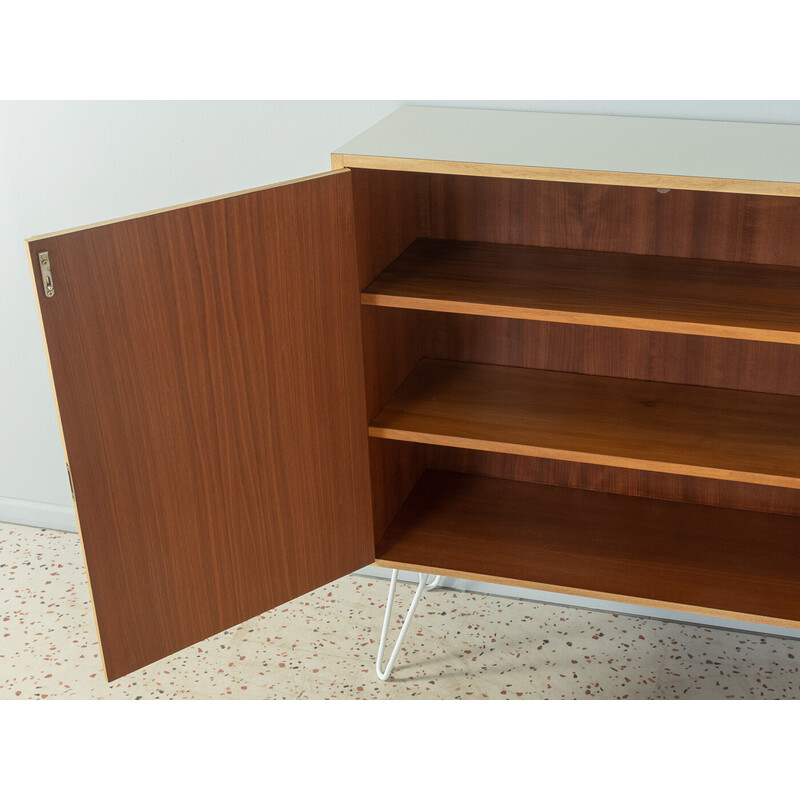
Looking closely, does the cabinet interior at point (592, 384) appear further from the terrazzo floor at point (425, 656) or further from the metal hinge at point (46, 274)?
the metal hinge at point (46, 274)

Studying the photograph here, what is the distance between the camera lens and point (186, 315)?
1.51 metres

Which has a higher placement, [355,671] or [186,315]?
[186,315]

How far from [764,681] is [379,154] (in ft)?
5.11

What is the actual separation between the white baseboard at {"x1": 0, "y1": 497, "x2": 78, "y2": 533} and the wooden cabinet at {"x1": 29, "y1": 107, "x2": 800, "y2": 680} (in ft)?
4.09

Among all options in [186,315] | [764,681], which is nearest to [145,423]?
[186,315]

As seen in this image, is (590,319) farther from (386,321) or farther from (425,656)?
(425,656)

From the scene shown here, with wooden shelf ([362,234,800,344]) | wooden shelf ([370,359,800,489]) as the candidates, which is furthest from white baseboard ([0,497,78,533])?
wooden shelf ([362,234,800,344])

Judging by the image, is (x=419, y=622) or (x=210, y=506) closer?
(x=210, y=506)

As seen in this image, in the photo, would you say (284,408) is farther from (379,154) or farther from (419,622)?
(419,622)

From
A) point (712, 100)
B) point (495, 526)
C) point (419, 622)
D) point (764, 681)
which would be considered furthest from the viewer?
point (419, 622)

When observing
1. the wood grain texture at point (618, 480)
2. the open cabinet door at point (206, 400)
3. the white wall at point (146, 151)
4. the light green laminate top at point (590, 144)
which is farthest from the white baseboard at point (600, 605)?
the light green laminate top at point (590, 144)

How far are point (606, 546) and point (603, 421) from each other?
313mm

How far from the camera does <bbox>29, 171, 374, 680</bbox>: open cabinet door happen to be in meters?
1.44

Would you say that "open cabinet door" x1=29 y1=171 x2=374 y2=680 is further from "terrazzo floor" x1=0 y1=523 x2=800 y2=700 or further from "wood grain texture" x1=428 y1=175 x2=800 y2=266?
"terrazzo floor" x1=0 y1=523 x2=800 y2=700
